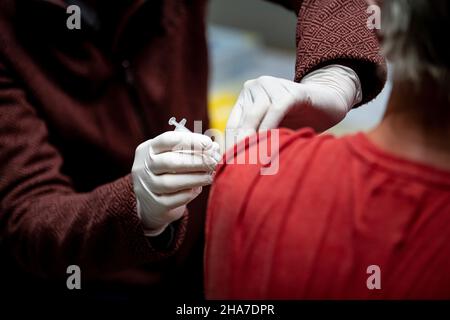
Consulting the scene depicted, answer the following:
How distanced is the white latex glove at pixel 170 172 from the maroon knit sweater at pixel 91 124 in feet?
0.11

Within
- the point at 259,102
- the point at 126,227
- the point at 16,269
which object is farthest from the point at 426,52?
the point at 16,269

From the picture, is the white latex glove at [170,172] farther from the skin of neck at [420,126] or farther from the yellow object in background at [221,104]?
the yellow object in background at [221,104]

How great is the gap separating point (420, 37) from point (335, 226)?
0.17 meters

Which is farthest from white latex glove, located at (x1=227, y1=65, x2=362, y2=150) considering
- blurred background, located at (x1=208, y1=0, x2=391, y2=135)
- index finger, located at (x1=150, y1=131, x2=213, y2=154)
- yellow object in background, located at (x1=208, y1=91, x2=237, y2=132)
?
blurred background, located at (x1=208, y1=0, x2=391, y2=135)

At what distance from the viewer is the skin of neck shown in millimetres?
493

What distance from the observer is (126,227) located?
759 mm

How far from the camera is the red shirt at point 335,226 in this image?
19.1 inches

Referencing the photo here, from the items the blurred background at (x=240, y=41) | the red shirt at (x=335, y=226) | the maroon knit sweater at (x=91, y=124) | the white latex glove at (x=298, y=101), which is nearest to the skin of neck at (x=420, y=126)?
the red shirt at (x=335, y=226)

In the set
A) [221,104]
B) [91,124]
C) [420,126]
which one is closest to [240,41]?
[221,104]

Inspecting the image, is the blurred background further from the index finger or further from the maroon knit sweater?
the index finger

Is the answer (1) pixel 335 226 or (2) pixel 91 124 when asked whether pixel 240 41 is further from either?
(1) pixel 335 226

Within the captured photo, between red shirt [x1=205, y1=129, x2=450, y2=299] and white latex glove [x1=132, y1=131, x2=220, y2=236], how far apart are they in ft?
0.38

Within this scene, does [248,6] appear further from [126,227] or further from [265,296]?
[265,296]
